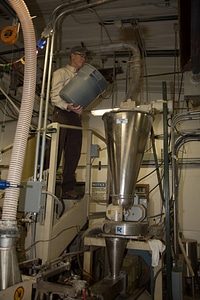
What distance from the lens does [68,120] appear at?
2.52 meters

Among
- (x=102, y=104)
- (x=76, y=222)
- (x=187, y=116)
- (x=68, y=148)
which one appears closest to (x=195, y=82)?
(x=187, y=116)

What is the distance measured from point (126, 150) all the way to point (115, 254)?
33.5 inches

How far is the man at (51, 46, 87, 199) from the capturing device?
2422mm

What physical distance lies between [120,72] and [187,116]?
1.74 meters

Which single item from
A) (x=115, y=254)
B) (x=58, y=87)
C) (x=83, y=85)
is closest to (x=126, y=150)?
(x=83, y=85)

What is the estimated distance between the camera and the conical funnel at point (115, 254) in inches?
76.5

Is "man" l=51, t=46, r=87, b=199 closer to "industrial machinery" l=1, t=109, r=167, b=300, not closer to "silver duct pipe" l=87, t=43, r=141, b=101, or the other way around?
"industrial machinery" l=1, t=109, r=167, b=300

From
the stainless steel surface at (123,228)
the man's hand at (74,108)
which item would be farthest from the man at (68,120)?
the stainless steel surface at (123,228)

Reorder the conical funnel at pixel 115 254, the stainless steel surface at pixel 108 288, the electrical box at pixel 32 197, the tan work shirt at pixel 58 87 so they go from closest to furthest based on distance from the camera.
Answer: the stainless steel surface at pixel 108 288 < the electrical box at pixel 32 197 < the conical funnel at pixel 115 254 < the tan work shirt at pixel 58 87

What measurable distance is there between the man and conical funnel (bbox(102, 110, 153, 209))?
510mm

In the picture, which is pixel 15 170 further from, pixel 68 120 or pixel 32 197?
pixel 68 120

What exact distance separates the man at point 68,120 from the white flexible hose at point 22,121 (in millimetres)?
905

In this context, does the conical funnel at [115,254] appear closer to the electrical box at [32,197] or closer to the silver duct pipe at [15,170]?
the electrical box at [32,197]

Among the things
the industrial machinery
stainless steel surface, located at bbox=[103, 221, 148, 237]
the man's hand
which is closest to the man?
the man's hand
